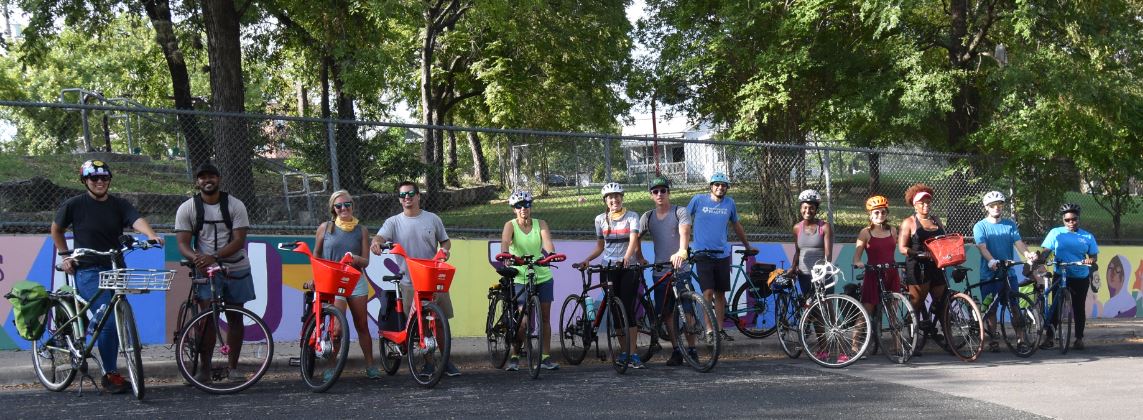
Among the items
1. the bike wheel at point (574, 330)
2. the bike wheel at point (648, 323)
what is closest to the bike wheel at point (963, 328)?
the bike wheel at point (648, 323)

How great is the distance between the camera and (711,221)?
1027 cm

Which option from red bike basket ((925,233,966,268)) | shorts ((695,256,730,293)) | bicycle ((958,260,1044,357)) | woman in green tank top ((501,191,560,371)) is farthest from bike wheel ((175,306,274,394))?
bicycle ((958,260,1044,357))

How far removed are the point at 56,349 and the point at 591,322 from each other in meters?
4.39

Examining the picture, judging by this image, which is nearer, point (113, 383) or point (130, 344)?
point (130, 344)

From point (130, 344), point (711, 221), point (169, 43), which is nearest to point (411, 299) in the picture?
point (130, 344)

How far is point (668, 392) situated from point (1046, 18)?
13.5 metres

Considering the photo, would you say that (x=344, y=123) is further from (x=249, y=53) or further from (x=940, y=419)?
(x=249, y=53)

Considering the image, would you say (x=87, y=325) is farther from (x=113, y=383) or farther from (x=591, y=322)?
(x=591, y=322)

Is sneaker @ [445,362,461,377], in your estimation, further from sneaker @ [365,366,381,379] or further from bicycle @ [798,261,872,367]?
bicycle @ [798,261,872,367]

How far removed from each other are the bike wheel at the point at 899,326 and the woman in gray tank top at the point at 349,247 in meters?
4.78

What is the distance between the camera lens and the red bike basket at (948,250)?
1009 centimetres

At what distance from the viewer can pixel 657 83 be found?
78.1 feet

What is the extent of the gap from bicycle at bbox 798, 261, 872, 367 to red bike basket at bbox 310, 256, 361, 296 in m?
4.19

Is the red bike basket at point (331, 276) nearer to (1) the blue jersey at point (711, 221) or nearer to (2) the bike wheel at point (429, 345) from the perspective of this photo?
(2) the bike wheel at point (429, 345)
